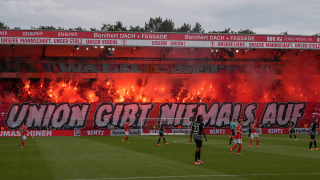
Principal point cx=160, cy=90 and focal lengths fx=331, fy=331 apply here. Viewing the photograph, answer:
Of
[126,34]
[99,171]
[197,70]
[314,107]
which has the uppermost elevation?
[126,34]

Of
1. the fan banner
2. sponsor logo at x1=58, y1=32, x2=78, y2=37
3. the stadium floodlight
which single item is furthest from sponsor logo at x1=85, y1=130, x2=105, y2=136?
sponsor logo at x1=58, y1=32, x2=78, y2=37

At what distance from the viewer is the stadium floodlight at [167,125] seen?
49875 millimetres

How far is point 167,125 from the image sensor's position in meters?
51.7

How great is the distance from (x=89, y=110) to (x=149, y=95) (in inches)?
385

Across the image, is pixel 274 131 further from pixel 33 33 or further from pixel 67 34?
pixel 33 33

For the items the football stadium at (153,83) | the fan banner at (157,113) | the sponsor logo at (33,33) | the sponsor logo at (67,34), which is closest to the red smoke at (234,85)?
the football stadium at (153,83)

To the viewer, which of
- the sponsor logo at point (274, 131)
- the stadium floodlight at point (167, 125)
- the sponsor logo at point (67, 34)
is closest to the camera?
the sponsor logo at point (67, 34)

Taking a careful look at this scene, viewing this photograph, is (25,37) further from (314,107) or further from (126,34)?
(314,107)

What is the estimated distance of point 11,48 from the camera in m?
47.0

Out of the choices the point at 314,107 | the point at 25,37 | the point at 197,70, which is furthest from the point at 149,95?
the point at 314,107

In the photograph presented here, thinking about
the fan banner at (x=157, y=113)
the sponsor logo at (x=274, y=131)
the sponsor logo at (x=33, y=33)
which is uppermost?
the sponsor logo at (x=33, y=33)

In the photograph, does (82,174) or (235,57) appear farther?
(235,57)

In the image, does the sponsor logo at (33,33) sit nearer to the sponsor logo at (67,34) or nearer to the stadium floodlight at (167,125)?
the sponsor logo at (67,34)

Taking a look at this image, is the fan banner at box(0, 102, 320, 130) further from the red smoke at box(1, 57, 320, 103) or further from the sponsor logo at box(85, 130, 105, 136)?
the sponsor logo at box(85, 130, 105, 136)
